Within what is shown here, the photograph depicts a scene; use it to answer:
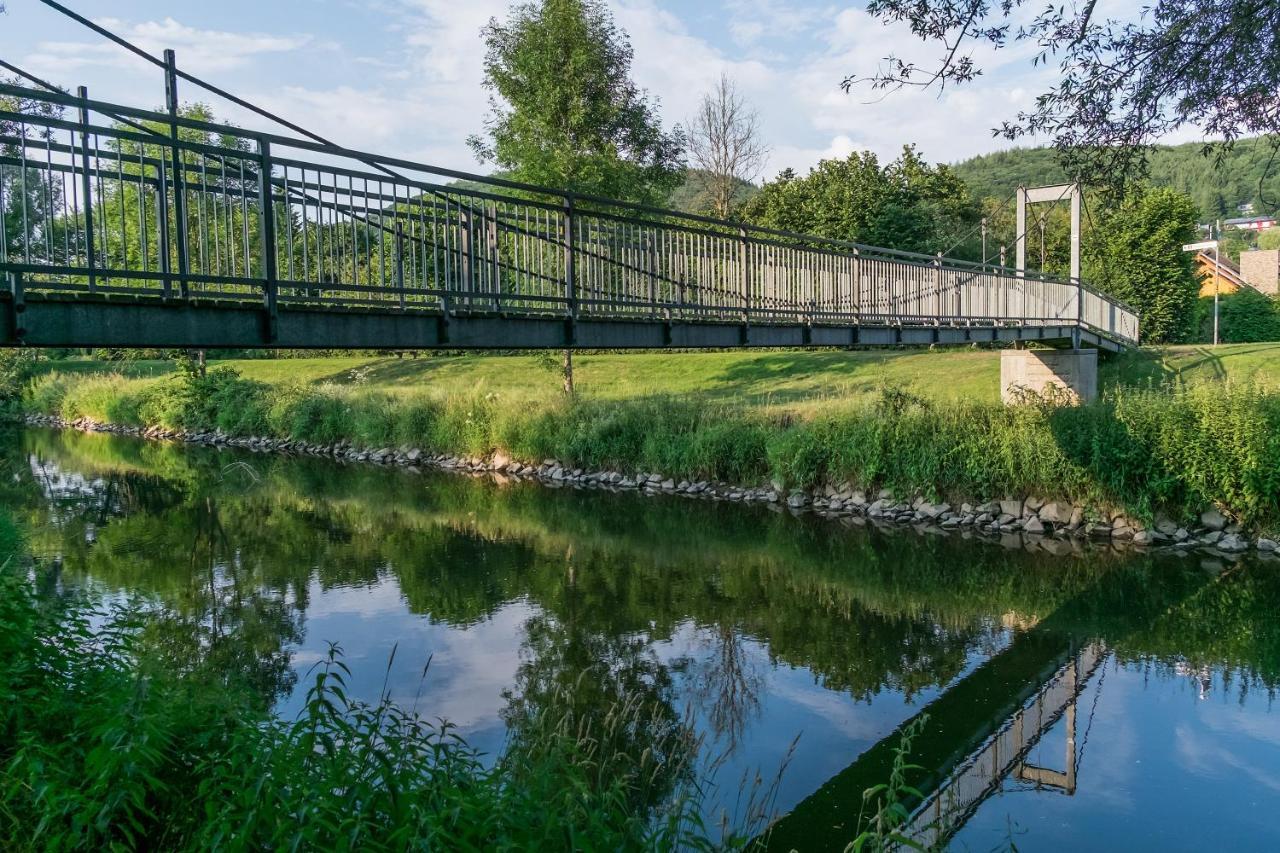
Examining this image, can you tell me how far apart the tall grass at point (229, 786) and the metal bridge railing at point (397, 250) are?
2556 mm

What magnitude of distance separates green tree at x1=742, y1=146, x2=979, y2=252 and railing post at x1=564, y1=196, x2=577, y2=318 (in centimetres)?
2706

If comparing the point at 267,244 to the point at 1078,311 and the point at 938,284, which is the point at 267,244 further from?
the point at 1078,311

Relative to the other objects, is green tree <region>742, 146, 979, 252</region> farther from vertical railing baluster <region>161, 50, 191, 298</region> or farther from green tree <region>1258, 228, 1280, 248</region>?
green tree <region>1258, 228, 1280, 248</region>

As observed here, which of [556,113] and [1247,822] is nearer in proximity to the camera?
[1247,822]

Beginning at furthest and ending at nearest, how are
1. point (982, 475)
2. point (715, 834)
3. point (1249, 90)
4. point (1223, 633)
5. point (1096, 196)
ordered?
point (982, 475), point (1223, 633), point (1096, 196), point (1249, 90), point (715, 834)

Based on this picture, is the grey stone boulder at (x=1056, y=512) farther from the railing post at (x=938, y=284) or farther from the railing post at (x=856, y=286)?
the railing post at (x=856, y=286)

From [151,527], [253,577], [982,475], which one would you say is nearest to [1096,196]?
[982,475]

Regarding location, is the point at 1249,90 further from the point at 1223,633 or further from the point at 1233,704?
the point at 1223,633

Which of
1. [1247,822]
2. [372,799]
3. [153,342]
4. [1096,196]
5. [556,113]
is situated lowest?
[1247,822]

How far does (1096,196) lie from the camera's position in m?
8.95

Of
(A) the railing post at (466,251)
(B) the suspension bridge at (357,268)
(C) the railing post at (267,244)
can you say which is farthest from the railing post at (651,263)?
(C) the railing post at (267,244)

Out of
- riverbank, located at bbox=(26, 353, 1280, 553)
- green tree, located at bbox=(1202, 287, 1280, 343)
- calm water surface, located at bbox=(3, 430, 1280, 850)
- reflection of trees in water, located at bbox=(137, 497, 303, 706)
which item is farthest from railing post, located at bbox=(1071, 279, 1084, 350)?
reflection of trees in water, located at bbox=(137, 497, 303, 706)

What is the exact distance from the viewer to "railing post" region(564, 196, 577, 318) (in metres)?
9.26

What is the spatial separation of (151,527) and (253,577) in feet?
15.6
